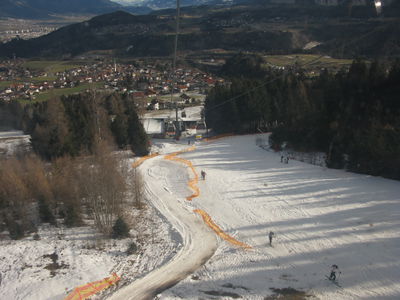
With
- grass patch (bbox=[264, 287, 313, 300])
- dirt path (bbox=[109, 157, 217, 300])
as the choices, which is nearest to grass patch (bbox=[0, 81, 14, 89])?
dirt path (bbox=[109, 157, 217, 300])

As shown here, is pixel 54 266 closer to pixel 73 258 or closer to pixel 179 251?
pixel 73 258

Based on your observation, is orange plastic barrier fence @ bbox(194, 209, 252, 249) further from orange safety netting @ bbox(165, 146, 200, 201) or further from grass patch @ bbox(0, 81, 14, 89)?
grass patch @ bbox(0, 81, 14, 89)

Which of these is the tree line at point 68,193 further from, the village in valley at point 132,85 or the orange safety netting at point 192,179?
the village in valley at point 132,85

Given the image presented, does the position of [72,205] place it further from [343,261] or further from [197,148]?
[197,148]

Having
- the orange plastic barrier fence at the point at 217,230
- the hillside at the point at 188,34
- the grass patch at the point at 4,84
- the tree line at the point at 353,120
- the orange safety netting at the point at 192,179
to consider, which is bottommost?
the orange plastic barrier fence at the point at 217,230

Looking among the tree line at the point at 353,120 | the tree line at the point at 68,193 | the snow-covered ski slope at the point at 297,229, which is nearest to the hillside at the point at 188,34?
the tree line at the point at 353,120

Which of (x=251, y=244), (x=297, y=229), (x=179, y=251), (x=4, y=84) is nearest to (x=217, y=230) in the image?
(x=251, y=244)
